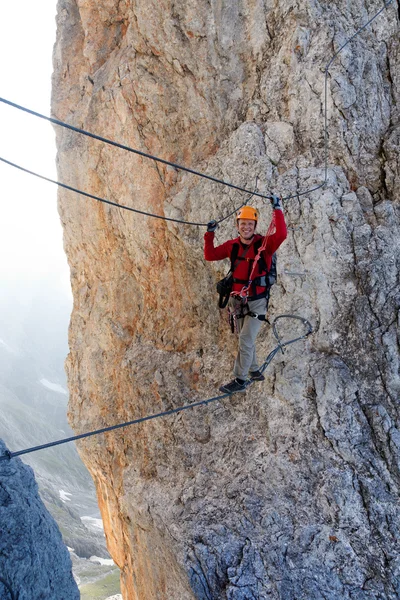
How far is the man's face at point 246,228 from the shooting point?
22.5ft

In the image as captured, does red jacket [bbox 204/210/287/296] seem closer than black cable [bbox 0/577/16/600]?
No

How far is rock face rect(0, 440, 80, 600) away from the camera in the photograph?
5.13 m

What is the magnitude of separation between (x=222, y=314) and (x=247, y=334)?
2.03 m

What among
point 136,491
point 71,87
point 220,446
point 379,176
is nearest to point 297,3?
point 379,176

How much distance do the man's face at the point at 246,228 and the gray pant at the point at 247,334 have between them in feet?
3.45

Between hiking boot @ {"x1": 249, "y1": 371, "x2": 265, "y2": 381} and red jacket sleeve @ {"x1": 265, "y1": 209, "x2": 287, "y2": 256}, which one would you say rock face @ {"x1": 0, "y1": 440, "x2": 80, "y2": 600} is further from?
red jacket sleeve @ {"x1": 265, "y1": 209, "x2": 287, "y2": 256}

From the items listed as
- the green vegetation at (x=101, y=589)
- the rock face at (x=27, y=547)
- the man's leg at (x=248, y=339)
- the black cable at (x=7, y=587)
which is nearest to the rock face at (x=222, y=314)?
the man's leg at (x=248, y=339)

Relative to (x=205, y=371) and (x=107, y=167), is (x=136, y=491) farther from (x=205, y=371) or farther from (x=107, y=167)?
(x=107, y=167)

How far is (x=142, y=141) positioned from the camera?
1052 cm

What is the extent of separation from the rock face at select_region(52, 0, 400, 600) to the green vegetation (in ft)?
120

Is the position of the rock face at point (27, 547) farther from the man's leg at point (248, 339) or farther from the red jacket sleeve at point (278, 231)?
the red jacket sleeve at point (278, 231)

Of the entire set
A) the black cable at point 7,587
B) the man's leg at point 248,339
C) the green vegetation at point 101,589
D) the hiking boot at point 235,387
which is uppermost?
the man's leg at point 248,339

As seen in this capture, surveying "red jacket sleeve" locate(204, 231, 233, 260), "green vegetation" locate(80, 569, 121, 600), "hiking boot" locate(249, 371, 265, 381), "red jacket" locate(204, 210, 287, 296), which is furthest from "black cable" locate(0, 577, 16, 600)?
"green vegetation" locate(80, 569, 121, 600)

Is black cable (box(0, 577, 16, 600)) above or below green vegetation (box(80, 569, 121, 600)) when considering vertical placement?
above
